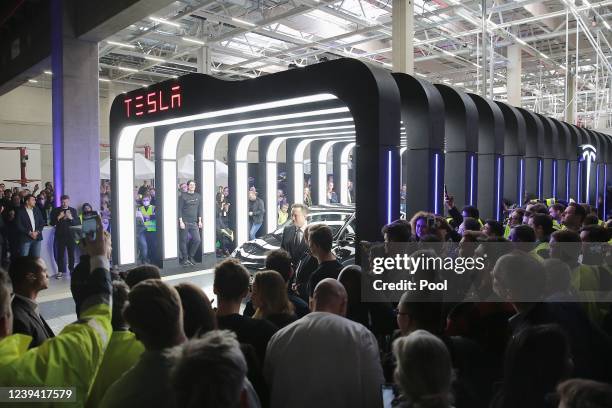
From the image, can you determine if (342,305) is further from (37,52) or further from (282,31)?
(282,31)

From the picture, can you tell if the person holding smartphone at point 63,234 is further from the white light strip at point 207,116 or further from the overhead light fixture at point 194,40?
the overhead light fixture at point 194,40

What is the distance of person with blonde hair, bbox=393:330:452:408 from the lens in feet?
4.85

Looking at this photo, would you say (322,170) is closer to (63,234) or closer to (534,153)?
(534,153)

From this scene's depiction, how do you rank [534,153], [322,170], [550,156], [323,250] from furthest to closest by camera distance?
[322,170] < [550,156] < [534,153] < [323,250]

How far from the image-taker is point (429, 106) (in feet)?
19.6

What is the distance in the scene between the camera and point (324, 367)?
2.11m

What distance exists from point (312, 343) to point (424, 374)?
731 mm

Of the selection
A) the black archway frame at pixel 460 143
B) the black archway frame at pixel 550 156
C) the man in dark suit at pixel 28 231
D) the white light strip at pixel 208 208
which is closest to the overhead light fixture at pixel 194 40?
the white light strip at pixel 208 208

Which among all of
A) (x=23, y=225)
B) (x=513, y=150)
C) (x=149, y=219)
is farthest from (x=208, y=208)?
(x=513, y=150)

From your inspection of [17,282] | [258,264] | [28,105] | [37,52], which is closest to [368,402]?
[17,282]

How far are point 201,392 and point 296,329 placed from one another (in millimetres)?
887

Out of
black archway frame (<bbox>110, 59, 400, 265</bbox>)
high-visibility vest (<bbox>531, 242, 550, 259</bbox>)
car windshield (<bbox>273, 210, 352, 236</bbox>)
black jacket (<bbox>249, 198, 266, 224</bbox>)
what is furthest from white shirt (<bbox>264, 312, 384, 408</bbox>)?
black jacket (<bbox>249, 198, 266, 224</bbox>)

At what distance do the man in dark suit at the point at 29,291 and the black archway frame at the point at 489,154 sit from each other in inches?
286

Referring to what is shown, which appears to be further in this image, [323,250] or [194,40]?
[194,40]
